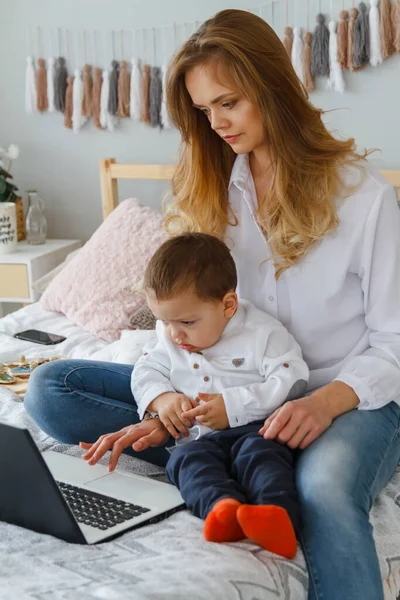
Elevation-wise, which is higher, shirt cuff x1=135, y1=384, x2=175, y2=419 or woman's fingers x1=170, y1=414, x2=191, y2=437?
shirt cuff x1=135, y1=384, x2=175, y2=419

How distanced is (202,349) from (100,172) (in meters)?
1.73

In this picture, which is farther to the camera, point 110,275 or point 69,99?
point 69,99

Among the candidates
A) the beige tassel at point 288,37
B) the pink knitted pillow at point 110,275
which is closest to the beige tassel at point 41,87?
the pink knitted pillow at point 110,275

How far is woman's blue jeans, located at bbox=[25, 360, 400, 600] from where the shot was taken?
1168 mm

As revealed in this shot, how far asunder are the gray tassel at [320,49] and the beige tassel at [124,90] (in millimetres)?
745

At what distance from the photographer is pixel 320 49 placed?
2691mm

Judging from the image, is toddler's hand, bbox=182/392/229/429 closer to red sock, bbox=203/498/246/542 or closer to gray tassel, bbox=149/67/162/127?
red sock, bbox=203/498/246/542

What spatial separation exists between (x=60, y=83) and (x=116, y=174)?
1.47 feet

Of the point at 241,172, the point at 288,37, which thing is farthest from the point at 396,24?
the point at 241,172

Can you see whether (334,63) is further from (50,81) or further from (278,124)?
(278,124)

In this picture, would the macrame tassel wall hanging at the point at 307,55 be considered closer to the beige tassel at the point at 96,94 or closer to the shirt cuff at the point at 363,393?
the beige tassel at the point at 96,94

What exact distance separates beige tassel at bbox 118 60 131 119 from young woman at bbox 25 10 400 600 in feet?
4.79

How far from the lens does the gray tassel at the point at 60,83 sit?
322cm

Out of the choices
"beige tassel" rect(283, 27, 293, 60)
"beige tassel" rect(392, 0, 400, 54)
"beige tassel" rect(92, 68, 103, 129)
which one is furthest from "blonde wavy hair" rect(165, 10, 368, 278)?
"beige tassel" rect(92, 68, 103, 129)
